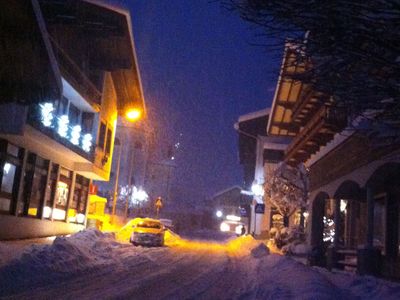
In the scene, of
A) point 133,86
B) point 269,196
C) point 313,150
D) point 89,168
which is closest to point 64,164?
point 89,168

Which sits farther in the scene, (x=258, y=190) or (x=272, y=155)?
(x=272, y=155)

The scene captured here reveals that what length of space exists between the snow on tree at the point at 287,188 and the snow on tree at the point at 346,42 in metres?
27.3

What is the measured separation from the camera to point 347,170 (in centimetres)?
1748

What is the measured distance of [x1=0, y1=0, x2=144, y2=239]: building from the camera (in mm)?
12555

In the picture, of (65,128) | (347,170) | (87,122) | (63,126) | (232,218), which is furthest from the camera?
(232,218)

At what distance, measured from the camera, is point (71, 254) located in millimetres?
16094

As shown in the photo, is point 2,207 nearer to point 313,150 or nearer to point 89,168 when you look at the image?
point 89,168

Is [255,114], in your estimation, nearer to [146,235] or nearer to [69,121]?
[146,235]

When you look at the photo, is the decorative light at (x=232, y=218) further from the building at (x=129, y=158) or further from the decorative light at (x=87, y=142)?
the decorative light at (x=87, y=142)

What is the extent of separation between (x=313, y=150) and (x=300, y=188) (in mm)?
13011

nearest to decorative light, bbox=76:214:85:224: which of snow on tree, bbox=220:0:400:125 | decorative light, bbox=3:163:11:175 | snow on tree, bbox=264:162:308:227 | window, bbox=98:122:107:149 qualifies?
window, bbox=98:122:107:149

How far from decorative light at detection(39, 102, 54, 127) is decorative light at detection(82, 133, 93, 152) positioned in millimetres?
6452

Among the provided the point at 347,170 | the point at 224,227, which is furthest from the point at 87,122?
the point at 224,227

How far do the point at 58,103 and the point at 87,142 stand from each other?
4525 mm
